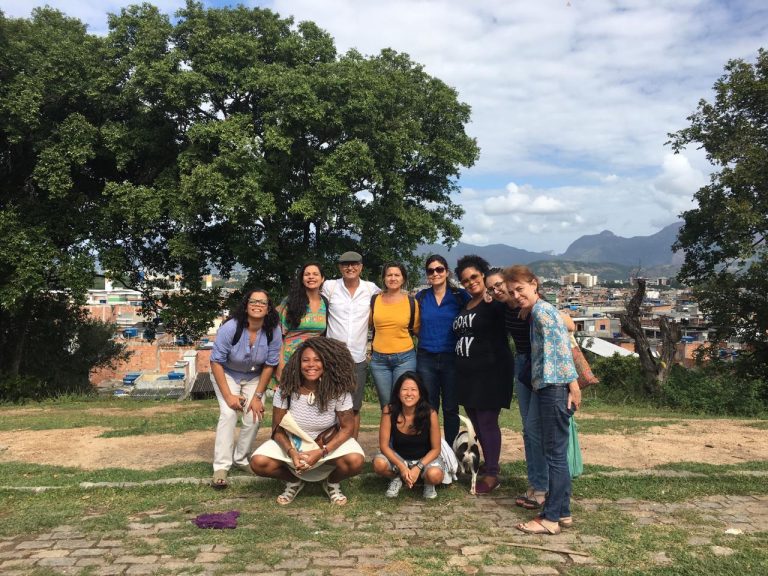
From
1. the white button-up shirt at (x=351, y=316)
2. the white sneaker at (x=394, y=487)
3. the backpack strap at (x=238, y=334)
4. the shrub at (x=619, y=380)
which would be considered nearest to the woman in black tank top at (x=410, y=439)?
the white sneaker at (x=394, y=487)

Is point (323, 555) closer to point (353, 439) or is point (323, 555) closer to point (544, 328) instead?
point (353, 439)

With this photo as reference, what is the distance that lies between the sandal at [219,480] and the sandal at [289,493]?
2.00 feet

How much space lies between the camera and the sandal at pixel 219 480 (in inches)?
193

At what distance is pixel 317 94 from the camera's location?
1405 cm

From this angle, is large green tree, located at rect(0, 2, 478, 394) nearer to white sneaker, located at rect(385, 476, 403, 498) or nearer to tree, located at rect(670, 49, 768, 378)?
tree, located at rect(670, 49, 768, 378)

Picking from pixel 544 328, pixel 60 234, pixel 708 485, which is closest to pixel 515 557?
pixel 544 328

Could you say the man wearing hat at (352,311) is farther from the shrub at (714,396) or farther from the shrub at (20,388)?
the shrub at (20,388)

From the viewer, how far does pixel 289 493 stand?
460cm

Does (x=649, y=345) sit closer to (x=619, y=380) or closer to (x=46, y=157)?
(x=619, y=380)

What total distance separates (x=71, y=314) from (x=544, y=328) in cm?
1773

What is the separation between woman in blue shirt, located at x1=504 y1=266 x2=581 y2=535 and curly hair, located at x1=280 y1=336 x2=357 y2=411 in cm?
152

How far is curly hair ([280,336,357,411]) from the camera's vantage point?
4.65 meters

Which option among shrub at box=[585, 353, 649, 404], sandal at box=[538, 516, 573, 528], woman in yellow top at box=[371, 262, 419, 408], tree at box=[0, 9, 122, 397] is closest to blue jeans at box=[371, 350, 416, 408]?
woman in yellow top at box=[371, 262, 419, 408]

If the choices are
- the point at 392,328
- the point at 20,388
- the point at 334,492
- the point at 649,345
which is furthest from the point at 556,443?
the point at 20,388
